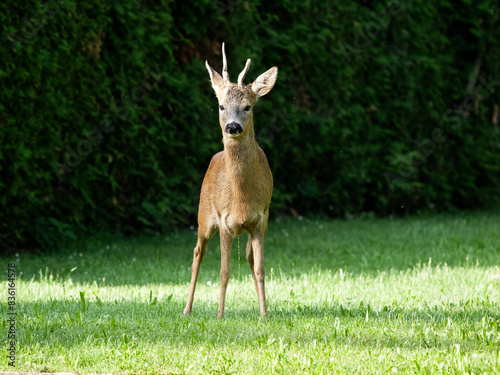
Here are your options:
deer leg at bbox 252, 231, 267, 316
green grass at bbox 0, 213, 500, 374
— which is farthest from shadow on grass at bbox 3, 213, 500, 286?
deer leg at bbox 252, 231, 267, 316

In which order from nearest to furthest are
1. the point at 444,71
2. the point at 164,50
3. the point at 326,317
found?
the point at 326,317
the point at 164,50
the point at 444,71

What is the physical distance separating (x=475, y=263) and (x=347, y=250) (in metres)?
1.75

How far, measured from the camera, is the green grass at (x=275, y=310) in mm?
4555

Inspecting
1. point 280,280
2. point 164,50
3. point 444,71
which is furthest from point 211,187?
point 444,71

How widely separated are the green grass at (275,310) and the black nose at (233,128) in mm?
1399

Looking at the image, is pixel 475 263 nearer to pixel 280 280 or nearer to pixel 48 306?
pixel 280 280

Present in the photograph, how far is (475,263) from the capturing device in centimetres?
921

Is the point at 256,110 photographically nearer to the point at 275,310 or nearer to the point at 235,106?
the point at 275,310

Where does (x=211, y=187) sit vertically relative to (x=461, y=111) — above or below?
below

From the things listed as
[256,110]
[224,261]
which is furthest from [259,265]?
[256,110]

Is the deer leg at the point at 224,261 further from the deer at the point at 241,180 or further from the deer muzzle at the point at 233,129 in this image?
the deer muzzle at the point at 233,129

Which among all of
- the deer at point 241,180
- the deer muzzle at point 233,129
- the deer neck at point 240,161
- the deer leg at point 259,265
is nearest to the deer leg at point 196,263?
the deer at point 241,180

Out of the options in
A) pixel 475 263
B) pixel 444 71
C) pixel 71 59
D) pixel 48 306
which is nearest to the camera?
pixel 48 306

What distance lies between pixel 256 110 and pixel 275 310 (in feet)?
21.7
